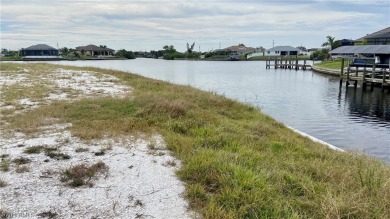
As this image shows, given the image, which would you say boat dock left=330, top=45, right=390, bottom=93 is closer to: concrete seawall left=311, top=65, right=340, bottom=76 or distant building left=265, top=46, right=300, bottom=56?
concrete seawall left=311, top=65, right=340, bottom=76

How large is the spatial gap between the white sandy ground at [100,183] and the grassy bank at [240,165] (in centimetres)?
29

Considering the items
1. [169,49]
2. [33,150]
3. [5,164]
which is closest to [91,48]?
[169,49]

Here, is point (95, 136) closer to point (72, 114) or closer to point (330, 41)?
point (72, 114)

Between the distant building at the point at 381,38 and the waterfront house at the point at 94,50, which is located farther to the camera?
the waterfront house at the point at 94,50

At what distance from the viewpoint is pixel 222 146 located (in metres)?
6.04

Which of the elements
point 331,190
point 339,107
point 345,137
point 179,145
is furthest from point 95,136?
point 339,107

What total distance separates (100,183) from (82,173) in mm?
392

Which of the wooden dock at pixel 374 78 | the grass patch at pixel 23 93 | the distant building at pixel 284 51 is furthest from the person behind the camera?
the distant building at pixel 284 51

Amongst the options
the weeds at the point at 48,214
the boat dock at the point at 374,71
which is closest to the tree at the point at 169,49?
the boat dock at the point at 374,71

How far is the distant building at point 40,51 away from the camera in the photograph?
8862 cm

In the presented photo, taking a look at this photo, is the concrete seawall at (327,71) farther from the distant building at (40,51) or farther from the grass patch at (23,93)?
the distant building at (40,51)

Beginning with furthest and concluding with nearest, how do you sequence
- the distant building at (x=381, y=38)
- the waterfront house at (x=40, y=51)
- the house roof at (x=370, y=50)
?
the waterfront house at (x=40, y=51), the distant building at (x=381, y=38), the house roof at (x=370, y=50)

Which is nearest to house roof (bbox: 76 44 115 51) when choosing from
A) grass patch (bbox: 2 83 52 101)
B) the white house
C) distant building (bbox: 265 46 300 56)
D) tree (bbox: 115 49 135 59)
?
tree (bbox: 115 49 135 59)

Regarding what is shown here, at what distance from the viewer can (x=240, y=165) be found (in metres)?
4.68
